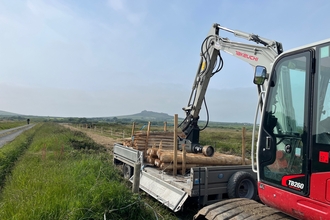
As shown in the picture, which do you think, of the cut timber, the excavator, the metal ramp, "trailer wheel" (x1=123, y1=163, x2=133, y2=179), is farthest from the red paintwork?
"trailer wheel" (x1=123, y1=163, x2=133, y2=179)

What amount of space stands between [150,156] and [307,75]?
6.18 meters

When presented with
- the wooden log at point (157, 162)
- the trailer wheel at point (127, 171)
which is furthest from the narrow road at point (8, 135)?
the wooden log at point (157, 162)

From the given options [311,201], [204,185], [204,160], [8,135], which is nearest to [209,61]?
[204,160]

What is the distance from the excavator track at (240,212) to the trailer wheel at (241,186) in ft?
7.25

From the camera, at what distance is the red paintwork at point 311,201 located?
3051mm

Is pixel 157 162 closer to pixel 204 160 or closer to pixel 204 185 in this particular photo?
pixel 204 160

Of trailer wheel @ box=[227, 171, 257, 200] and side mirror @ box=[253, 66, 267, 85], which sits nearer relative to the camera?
side mirror @ box=[253, 66, 267, 85]

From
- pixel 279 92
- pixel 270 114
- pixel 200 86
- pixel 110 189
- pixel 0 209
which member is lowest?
pixel 0 209

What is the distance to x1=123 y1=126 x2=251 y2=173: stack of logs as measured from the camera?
7.86 m

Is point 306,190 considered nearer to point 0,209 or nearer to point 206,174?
point 206,174

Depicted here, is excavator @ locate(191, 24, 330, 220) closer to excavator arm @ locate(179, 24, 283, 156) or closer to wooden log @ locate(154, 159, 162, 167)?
excavator arm @ locate(179, 24, 283, 156)

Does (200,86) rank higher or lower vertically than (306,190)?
higher

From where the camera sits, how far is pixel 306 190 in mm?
3273

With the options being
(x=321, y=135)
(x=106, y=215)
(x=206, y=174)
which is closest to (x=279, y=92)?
(x=321, y=135)
